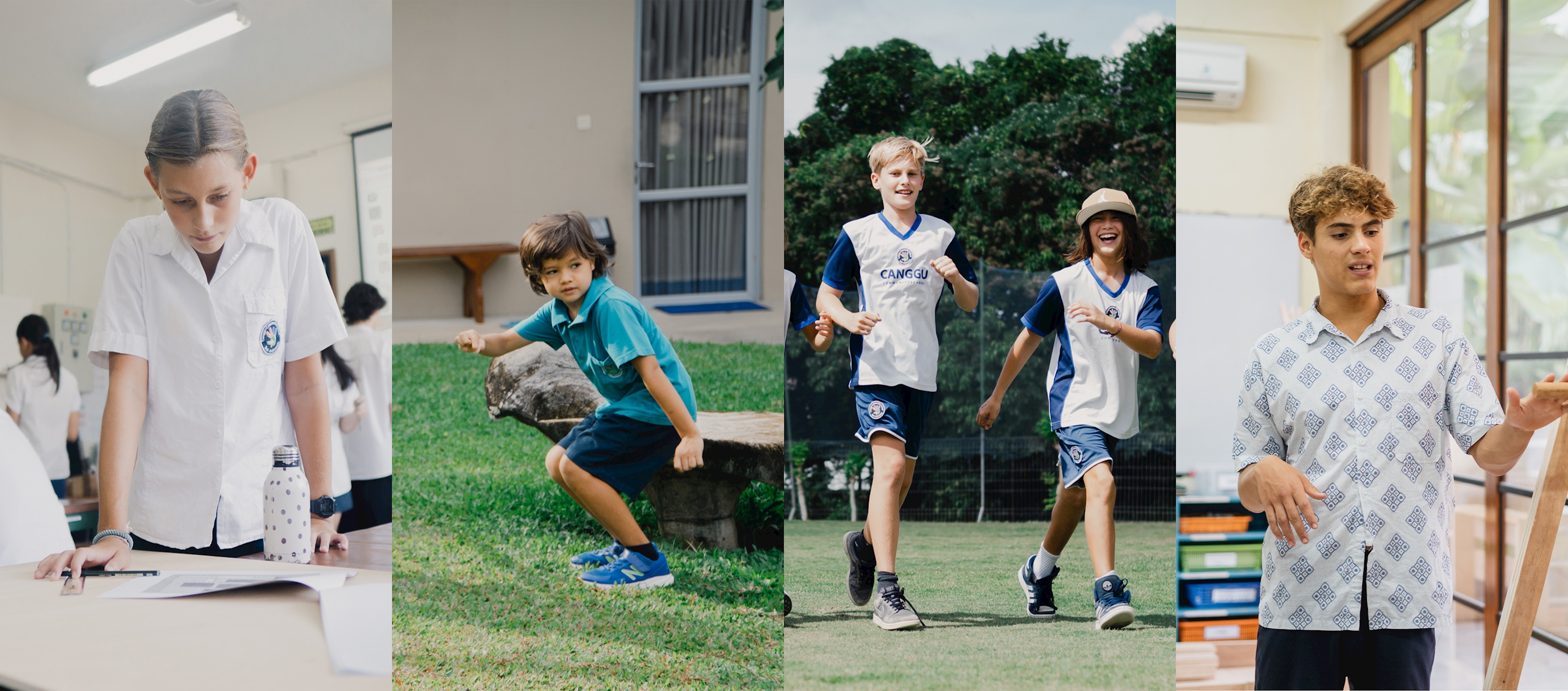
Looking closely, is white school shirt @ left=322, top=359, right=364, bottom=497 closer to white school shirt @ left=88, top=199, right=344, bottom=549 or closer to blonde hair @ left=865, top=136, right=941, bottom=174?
white school shirt @ left=88, top=199, right=344, bottom=549

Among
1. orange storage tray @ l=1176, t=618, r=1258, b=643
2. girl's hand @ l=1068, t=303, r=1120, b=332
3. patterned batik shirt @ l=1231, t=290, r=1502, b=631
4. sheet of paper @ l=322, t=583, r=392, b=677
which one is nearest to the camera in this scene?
sheet of paper @ l=322, t=583, r=392, b=677

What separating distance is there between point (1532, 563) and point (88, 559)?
10.8 ft

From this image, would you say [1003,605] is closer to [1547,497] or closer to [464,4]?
[1547,497]

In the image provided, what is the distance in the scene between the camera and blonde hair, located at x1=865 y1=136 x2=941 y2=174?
2840 millimetres

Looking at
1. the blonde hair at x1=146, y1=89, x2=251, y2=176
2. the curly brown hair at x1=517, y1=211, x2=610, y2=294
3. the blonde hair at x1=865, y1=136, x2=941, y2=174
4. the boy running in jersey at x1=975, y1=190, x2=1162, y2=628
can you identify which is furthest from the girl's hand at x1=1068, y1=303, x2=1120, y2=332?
the blonde hair at x1=146, y1=89, x2=251, y2=176

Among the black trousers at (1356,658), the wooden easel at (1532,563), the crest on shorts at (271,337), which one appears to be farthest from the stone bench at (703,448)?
the wooden easel at (1532,563)

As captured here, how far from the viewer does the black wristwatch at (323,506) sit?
284 cm

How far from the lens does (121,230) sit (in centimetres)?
276

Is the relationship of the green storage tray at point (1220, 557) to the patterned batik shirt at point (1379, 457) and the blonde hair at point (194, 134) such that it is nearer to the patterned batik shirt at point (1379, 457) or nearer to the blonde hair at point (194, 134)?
the patterned batik shirt at point (1379, 457)

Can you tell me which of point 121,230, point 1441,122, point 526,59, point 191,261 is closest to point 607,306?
point 526,59

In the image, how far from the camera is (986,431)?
2.83m

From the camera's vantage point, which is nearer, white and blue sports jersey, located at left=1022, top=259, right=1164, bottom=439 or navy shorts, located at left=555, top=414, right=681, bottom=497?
white and blue sports jersey, located at left=1022, top=259, right=1164, bottom=439

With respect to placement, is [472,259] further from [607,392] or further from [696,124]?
[696,124]

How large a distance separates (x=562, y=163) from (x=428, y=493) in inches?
50.1
